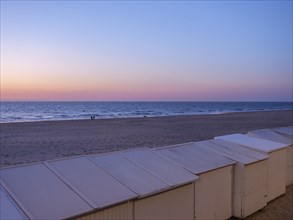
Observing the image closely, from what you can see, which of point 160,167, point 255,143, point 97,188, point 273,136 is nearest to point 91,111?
point 273,136

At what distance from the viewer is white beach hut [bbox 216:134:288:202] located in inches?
400

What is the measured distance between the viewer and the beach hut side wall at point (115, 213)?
513 cm

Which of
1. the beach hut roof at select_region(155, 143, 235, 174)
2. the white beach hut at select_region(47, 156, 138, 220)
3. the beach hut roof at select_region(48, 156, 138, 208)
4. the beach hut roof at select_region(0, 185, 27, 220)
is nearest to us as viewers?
the beach hut roof at select_region(0, 185, 27, 220)

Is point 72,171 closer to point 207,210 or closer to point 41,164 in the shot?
point 41,164

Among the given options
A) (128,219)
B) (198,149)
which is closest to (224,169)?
(198,149)

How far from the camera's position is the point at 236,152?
958cm

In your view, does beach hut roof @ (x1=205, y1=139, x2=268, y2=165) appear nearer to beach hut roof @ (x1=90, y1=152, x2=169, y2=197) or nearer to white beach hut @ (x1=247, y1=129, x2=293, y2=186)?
white beach hut @ (x1=247, y1=129, x2=293, y2=186)

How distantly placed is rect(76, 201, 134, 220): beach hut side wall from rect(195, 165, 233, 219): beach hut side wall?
225 cm

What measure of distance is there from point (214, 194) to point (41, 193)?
14.9 ft

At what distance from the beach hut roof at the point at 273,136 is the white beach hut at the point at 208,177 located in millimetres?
4141

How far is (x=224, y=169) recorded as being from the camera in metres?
8.45

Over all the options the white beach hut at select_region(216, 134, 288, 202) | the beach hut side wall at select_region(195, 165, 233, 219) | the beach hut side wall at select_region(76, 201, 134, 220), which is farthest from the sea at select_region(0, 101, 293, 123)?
the beach hut side wall at select_region(76, 201, 134, 220)

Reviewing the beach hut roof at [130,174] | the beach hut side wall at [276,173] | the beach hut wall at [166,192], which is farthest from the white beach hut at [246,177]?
the beach hut roof at [130,174]

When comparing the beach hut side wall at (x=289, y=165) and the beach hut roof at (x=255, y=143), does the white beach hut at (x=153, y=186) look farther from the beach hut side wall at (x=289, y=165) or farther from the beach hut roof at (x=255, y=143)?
the beach hut side wall at (x=289, y=165)
